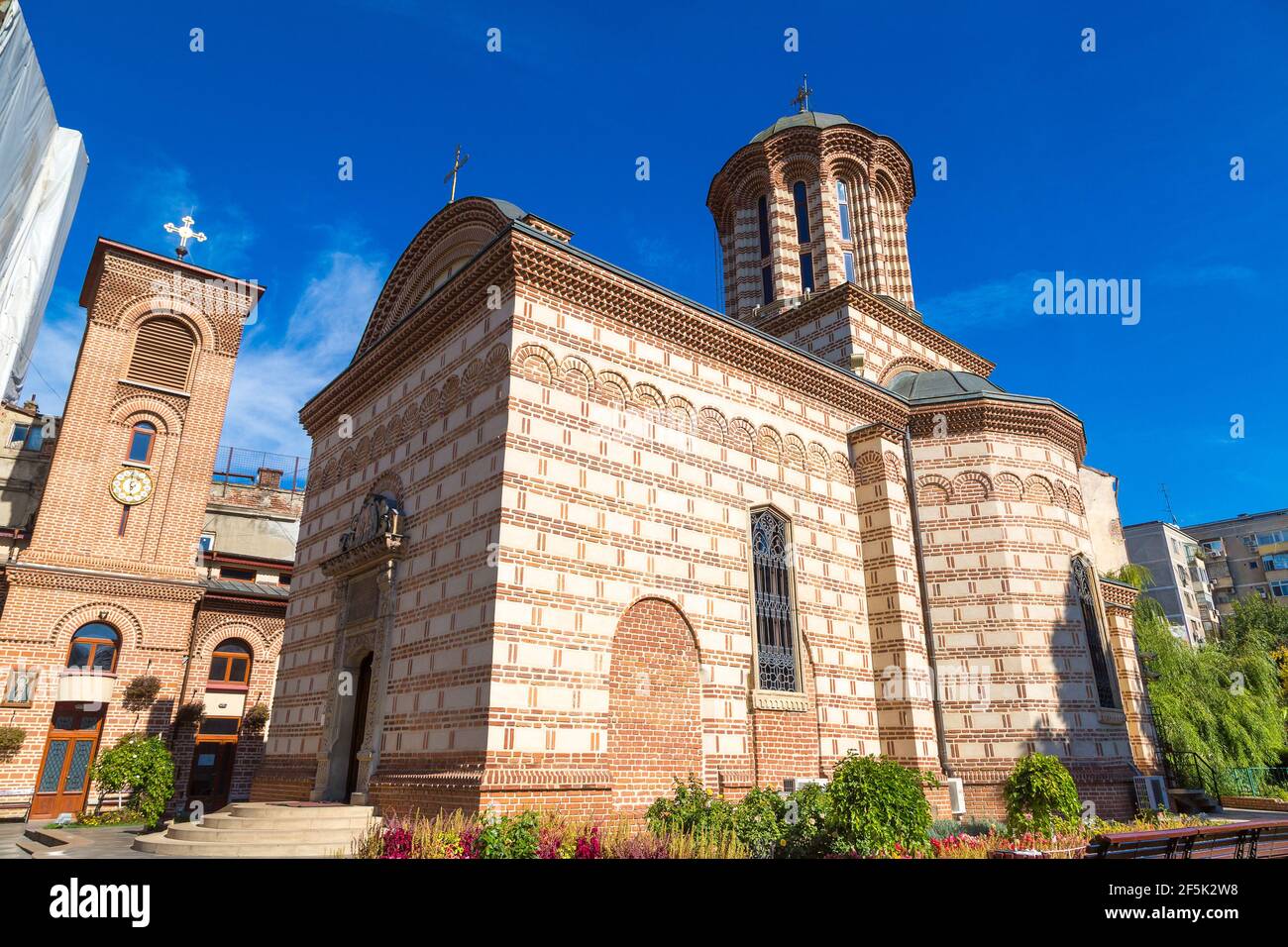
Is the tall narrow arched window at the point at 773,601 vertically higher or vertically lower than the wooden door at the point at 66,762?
higher

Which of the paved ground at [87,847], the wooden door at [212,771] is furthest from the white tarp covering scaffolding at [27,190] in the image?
the wooden door at [212,771]

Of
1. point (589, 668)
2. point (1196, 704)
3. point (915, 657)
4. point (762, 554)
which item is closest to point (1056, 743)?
point (915, 657)

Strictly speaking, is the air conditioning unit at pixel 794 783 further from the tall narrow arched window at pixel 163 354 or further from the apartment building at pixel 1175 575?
the apartment building at pixel 1175 575

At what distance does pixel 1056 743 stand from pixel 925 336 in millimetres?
11697

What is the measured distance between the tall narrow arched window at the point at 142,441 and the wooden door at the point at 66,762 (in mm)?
7834

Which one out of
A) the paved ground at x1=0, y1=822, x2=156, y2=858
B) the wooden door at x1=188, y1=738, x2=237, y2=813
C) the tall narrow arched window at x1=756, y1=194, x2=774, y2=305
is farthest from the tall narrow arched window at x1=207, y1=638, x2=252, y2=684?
the tall narrow arched window at x1=756, y1=194, x2=774, y2=305

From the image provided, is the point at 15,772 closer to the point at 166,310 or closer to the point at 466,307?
the point at 166,310

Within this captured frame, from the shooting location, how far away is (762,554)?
549 inches

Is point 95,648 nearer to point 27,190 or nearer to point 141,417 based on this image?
point 141,417

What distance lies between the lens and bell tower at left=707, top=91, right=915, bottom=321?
886 inches

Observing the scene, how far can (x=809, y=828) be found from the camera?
9719mm

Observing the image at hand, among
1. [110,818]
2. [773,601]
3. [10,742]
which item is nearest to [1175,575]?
[773,601]

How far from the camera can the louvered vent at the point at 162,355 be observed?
85.0 feet

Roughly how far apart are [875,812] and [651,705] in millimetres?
3473
